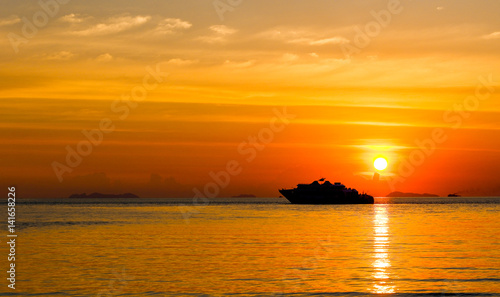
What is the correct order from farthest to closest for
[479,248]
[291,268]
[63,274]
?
[479,248]
[291,268]
[63,274]

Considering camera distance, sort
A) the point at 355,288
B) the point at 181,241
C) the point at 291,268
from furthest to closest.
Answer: the point at 181,241, the point at 291,268, the point at 355,288

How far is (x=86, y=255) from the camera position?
149ft

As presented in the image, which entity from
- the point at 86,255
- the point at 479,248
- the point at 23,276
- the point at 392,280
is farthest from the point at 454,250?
the point at 23,276

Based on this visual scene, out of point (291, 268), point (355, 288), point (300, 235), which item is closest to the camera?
point (355, 288)

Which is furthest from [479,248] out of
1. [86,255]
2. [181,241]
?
[86,255]

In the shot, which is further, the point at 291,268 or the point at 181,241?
the point at 181,241

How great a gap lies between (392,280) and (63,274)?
1947 centimetres

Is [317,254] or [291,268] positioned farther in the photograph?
[317,254]

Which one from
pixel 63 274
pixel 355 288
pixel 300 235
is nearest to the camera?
pixel 355 288

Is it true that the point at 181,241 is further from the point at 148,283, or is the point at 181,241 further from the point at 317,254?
the point at 148,283

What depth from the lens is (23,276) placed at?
35.3 meters

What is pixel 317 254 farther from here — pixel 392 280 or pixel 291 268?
A: pixel 392 280

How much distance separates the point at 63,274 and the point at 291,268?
14152 mm

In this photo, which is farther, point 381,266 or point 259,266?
point 259,266
